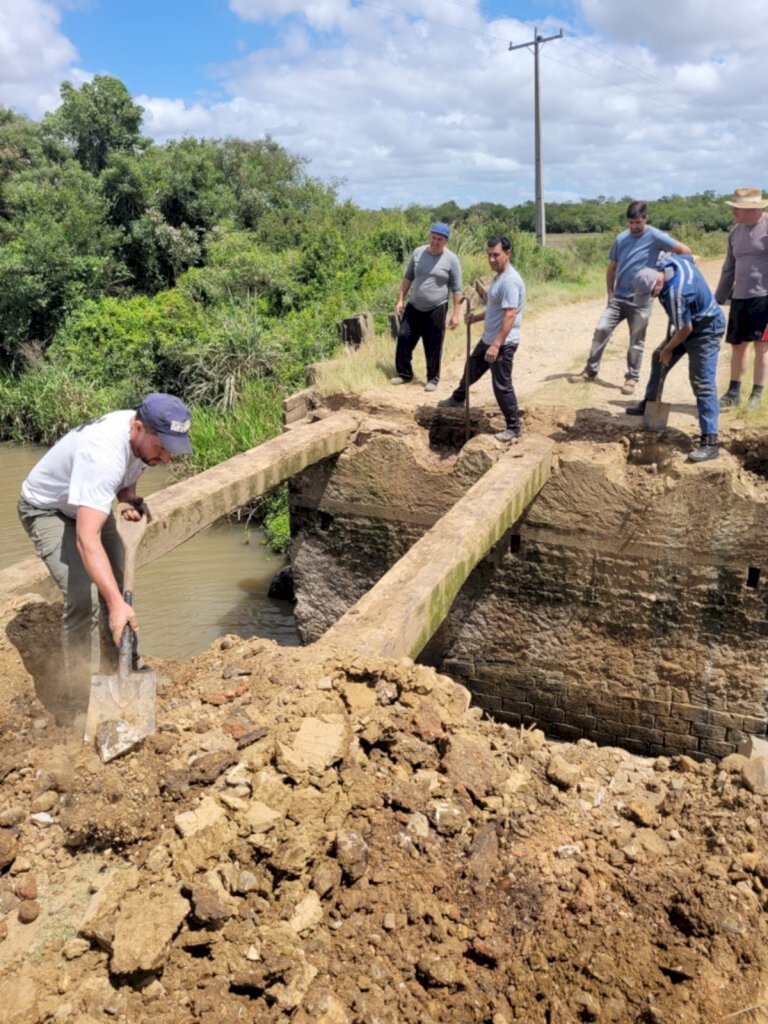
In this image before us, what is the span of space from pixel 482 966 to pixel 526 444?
4.17 m

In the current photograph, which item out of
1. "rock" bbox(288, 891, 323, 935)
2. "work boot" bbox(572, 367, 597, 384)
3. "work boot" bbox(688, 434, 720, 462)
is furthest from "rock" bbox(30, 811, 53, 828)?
"work boot" bbox(572, 367, 597, 384)

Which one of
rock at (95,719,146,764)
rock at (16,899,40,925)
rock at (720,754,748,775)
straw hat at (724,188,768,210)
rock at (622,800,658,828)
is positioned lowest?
rock at (720,754,748,775)

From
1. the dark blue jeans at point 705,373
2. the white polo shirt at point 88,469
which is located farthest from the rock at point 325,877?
the dark blue jeans at point 705,373

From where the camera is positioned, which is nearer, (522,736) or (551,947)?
(551,947)

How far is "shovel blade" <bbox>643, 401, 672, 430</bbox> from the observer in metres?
6.25

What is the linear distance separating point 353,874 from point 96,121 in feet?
77.0

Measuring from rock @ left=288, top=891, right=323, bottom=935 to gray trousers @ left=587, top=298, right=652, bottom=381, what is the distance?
5673 mm

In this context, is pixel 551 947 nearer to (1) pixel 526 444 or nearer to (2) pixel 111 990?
(2) pixel 111 990

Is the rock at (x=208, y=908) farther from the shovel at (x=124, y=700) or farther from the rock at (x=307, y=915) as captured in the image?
the shovel at (x=124, y=700)

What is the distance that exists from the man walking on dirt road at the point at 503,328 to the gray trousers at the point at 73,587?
329cm

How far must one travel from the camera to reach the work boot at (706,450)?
5.85 metres

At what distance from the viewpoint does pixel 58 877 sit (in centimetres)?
286

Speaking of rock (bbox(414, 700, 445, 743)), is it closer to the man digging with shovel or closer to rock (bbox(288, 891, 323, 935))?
rock (bbox(288, 891, 323, 935))

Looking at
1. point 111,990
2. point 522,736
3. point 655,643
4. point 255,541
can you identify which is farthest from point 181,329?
point 111,990
